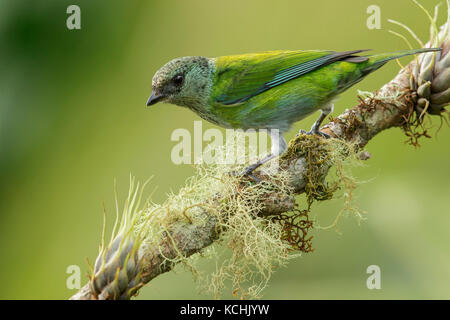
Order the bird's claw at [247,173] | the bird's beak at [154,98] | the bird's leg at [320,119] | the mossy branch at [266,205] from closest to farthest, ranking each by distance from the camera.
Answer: the mossy branch at [266,205] → the bird's claw at [247,173] → the bird's leg at [320,119] → the bird's beak at [154,98]

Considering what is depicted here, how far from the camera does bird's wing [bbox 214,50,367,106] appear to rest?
3488mm

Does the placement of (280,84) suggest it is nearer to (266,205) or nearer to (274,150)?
(274,150)

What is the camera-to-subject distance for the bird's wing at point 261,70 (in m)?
3.49

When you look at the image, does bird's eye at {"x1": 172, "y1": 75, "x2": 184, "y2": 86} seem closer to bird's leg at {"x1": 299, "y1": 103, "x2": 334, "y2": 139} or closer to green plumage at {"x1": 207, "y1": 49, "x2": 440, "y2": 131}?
green plumage at {"x1": 207, "y1": 49, "x2": 440, "y2": 131}

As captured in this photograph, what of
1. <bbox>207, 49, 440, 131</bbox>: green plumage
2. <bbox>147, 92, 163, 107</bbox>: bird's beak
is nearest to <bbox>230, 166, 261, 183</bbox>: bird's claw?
<bbox>207, 49, 440, 131</bbox>: green plumage

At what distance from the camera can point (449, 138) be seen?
3861 millimetres

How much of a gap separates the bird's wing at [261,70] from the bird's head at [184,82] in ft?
0.31

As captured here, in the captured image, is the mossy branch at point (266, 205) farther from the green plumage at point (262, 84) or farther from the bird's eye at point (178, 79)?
the bird's eye at point (178, 79)

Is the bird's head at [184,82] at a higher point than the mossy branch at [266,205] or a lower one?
higher

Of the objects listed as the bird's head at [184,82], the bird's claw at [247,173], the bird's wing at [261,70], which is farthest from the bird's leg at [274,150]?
the bird's head at [184,82]

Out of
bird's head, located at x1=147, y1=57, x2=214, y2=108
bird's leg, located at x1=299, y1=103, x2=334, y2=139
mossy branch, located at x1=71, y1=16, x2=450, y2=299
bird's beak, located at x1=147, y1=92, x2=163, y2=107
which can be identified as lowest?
mossy branch, located at x1=71, y1=16, x2=450, y2=299

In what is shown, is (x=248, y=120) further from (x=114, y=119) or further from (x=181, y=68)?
(x=114, y=119)

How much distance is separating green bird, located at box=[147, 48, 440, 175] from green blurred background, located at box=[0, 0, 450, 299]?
0.67m

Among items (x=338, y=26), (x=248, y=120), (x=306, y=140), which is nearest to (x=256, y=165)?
(x=306, y=140)
